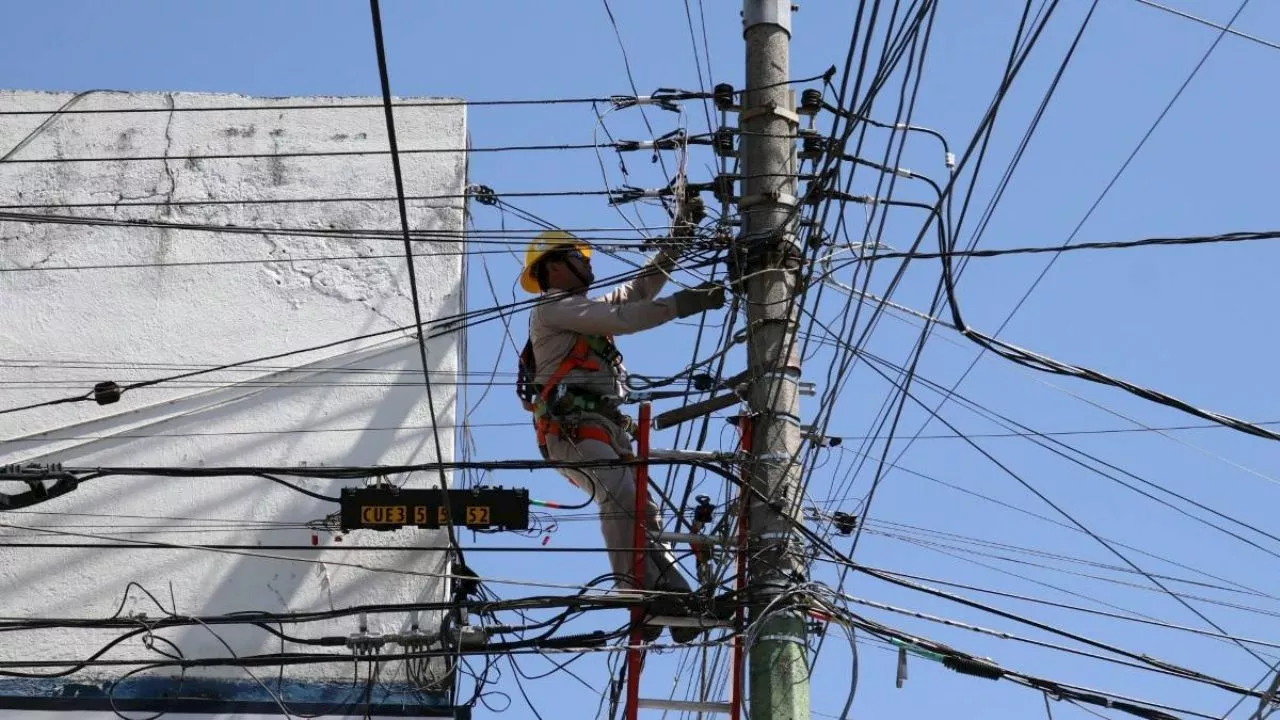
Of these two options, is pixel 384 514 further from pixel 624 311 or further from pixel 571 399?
pixel 624 311

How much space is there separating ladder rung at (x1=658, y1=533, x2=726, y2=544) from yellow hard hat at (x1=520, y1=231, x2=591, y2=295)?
1733 millimetres

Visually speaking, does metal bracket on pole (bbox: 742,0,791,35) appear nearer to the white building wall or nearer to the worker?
the worker

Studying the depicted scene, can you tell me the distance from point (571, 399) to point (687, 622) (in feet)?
4.84

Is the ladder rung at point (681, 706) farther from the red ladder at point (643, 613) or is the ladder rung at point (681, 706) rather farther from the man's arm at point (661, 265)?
the man's arm at point (661, 265)

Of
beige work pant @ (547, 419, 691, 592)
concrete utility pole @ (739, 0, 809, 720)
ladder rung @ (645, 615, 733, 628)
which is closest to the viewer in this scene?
concrete utility pole @ (739, 0, 809, 720)

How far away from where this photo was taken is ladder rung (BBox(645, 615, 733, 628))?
930 centimetres

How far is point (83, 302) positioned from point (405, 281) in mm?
2044

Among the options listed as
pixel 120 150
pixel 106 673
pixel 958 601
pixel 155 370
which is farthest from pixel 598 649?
pixel 120 150

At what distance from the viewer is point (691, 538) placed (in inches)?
375

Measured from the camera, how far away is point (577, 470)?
33.3 feet

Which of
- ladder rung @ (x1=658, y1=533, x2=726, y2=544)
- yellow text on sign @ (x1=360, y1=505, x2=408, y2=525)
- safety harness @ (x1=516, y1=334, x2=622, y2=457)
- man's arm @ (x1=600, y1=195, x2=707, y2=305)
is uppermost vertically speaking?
man's arm @ (x1=600, y1=195, x2=707, y2=305)

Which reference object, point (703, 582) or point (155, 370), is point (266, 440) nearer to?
point (155, 370)

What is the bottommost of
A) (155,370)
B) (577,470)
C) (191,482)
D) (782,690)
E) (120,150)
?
(782,690)


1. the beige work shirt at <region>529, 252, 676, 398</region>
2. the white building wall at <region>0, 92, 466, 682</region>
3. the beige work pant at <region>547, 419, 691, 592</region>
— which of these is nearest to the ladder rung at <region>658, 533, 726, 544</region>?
the beige work pant at <region>547, 419, 691, 592</region>
